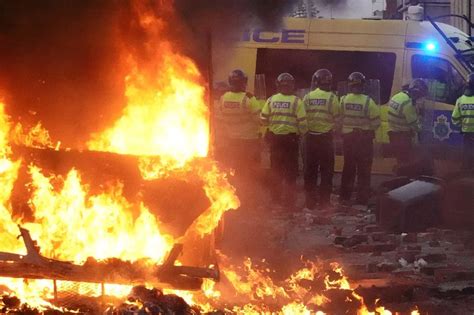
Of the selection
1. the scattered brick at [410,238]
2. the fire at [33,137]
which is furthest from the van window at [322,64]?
the fire at [33,137]

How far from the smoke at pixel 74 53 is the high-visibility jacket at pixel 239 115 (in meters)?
4.20

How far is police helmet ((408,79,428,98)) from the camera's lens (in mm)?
10836

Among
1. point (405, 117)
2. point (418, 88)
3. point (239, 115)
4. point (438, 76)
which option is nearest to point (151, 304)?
point (239, 115)

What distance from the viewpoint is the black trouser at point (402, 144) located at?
35.8ft

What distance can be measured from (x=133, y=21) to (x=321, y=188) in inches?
218

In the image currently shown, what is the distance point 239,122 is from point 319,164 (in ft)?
4.65

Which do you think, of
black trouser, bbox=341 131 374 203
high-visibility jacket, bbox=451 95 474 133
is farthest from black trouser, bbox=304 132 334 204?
high-visibility jacket, bbox=451 95 474 133

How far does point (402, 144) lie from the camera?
11.0m

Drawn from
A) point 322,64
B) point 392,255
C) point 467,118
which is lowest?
point 392,255

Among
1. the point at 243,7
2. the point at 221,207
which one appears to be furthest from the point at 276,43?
the point at 221,207

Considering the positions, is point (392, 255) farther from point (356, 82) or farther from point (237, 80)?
point (237, 80)

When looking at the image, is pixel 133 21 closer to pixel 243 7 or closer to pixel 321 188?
pixel 243 7

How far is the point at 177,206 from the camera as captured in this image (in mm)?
5512

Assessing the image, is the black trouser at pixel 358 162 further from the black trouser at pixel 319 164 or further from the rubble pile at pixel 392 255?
the rubble pile at pixel 392 255
